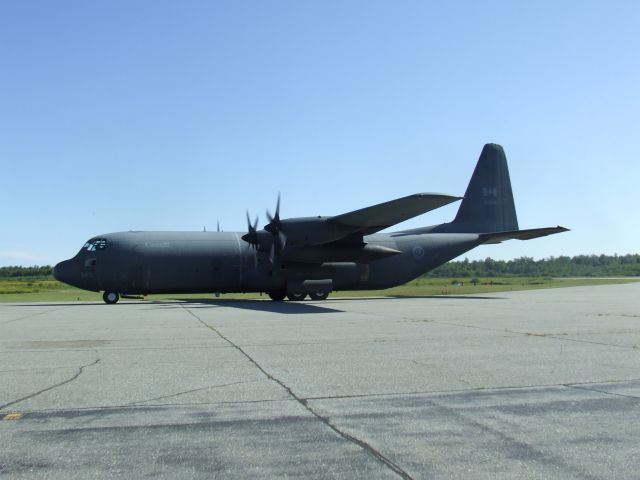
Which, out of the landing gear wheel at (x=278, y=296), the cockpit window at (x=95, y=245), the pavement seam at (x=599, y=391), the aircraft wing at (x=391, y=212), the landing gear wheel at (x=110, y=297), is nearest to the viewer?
the pavement seam at (x=599, y=391)

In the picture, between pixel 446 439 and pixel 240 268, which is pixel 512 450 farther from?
pixel 240 268

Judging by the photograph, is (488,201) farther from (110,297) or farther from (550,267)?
(550,267)

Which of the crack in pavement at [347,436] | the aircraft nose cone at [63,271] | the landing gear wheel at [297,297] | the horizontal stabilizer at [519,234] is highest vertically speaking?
the horizontal stabilizer at [519,234]

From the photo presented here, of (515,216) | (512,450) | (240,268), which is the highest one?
(515,216)

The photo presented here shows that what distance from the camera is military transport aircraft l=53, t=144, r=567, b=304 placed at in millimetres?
26906

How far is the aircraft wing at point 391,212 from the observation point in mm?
24234

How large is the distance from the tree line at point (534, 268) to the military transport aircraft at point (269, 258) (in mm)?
81977

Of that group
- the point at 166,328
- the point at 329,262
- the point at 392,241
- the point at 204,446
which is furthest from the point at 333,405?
the point at 392,241

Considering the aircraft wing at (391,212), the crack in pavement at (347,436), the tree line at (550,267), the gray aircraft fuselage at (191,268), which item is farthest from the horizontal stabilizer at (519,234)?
the tree line at (550,267)

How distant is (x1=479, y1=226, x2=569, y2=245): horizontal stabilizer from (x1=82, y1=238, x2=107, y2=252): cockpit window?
2090 cm

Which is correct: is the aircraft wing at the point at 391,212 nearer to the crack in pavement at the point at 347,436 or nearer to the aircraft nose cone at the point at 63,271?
the aircraft nose cone at the point at 63,271

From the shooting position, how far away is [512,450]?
15.5 feet

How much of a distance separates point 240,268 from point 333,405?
23.5 metres

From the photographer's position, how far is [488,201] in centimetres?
3531
